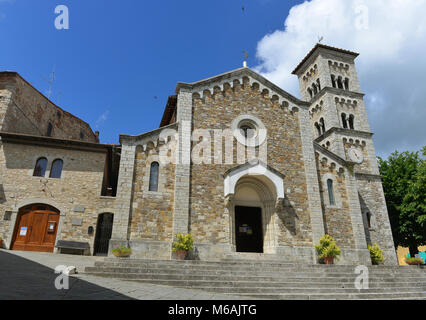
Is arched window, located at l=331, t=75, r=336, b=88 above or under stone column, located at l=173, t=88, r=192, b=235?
above

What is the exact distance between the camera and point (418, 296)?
1093 centimetres

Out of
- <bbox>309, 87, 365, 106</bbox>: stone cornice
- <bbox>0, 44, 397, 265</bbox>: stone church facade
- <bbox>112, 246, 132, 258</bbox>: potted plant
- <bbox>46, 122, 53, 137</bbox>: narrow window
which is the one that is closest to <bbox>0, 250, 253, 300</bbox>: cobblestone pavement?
<bbox>112, 246, 132, 258</bbox>: potted plant

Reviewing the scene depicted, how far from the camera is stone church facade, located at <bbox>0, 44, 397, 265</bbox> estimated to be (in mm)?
14289

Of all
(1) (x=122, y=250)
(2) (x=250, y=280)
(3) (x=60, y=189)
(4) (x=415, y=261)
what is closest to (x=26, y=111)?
(3) (x=60, y=189)

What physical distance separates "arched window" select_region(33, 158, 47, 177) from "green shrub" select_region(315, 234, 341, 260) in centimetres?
1599

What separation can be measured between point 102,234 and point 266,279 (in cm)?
1092

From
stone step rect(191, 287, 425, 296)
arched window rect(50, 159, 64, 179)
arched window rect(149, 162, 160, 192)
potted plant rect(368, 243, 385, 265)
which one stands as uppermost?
arched window rect(50, 159, 64, 179)

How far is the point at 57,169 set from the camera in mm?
16344

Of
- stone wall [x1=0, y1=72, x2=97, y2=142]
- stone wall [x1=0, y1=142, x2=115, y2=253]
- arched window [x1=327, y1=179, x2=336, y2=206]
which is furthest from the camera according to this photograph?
stone wall [x1=0, y1=72, x2=97, y2=142]

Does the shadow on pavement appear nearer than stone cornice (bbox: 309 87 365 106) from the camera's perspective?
Yes

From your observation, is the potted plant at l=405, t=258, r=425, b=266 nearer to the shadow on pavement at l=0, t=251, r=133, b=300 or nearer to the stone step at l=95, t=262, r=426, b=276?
the stone step at l=95, t=262, r=426, b=276

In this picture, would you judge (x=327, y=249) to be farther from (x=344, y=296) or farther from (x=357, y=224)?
(x=344, y=296)
